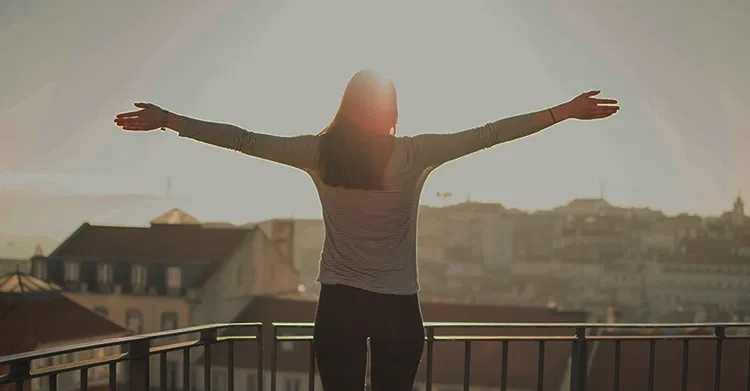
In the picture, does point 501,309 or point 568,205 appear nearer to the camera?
point 501,309

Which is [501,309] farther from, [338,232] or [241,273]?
[338,232]

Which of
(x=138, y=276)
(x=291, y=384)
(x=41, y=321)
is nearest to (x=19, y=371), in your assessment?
(x=41, y=321)

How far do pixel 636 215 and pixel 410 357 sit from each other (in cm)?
7408

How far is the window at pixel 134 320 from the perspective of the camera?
129 ft

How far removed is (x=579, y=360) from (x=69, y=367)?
2967 mm

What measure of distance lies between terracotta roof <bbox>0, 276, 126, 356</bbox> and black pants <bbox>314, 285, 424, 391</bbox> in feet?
72.2

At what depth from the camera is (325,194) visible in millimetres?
2621

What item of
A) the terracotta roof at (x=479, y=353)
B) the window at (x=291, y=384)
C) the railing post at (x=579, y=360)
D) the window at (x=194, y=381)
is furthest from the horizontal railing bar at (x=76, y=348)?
the window at (x=194, y=381)

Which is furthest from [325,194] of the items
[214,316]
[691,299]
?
[691,299]

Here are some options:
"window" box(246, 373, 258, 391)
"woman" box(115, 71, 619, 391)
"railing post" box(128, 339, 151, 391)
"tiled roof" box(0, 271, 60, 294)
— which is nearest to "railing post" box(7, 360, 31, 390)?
"railing post" box(128, 339, 151, 391)

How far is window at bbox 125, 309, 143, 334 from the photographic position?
129 ft

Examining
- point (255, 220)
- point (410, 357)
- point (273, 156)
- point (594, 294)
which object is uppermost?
point (273, 156)

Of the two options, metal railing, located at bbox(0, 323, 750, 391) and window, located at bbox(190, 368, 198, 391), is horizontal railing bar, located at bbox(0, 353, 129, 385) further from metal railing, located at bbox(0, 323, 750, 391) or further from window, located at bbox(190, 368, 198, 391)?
window, located at bbox(190, 368, 198, 391)

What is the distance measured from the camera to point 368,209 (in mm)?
2568
